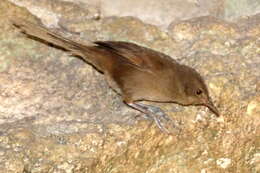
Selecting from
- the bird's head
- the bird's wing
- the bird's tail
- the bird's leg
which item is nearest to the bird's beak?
the bird's head

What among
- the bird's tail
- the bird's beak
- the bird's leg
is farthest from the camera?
the bird's tail

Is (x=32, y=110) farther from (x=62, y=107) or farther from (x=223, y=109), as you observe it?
(x=223, y=109)

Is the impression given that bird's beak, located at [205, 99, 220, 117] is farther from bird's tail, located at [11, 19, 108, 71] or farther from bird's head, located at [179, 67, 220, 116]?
bird's tail, located at [11, 19, 108, 71]

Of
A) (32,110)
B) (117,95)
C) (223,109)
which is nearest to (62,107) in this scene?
(32,110)

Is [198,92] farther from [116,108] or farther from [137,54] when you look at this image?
[116,108]

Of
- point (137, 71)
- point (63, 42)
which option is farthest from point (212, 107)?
point (63, 42)

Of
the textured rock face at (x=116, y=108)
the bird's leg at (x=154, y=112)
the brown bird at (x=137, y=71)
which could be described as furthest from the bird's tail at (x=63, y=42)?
the bird's leg at (x=154, y=112)
